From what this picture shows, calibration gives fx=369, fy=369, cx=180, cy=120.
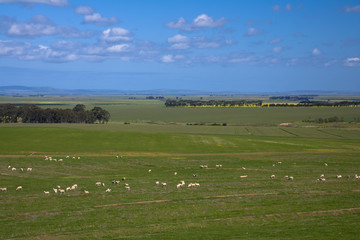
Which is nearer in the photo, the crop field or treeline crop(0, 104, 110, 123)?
the crop field

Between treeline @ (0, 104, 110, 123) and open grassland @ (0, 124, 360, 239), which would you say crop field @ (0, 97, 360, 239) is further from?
treeline @ (0, 104, 110, 123)

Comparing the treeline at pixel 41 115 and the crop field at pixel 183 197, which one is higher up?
the treeline at pixel 41 115

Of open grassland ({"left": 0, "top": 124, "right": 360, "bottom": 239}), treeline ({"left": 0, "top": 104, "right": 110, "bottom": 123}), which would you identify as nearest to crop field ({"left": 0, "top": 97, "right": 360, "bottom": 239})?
open grassland ({"left": 0, "top": 124, "right": 360, "bottom": 239})

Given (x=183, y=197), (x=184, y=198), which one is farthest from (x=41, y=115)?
(x=184, y=198)

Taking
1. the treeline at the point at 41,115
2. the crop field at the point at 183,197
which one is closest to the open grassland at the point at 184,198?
the crop field at the point at 183,197

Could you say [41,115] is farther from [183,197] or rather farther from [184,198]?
[184,198]

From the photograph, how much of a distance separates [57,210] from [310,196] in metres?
16.9

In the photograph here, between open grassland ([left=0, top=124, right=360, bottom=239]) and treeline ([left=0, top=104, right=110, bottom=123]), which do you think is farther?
treeline ([left=0, top=104, right=110, bottom=123])

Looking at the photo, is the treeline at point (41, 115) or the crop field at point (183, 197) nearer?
the crop field at point (183, 197)

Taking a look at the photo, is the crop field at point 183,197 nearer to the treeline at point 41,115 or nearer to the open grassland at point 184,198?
the open grassland at point 184,198

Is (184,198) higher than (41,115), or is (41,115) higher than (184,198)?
(41,115)

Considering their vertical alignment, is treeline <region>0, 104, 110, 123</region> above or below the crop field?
above

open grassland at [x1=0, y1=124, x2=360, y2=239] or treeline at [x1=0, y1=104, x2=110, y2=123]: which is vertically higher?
treeline at [x1=0, y1=104, x2=110, y2=123]

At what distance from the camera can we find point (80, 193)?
90.3 feet
